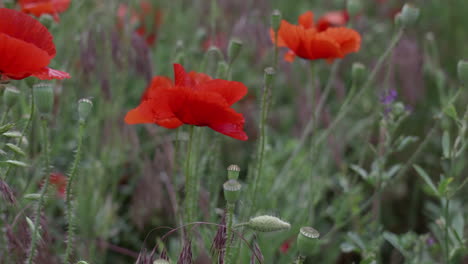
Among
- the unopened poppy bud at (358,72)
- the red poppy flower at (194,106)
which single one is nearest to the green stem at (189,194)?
the red poppy flower at (194,106)

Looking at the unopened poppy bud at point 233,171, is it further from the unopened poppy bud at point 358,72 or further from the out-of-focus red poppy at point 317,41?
the unopened poppy bud at point 358,72

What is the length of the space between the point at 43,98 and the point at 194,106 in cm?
25

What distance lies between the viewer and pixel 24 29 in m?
0.98

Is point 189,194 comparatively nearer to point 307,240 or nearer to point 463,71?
point 307,240

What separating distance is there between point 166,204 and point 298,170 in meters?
0.47

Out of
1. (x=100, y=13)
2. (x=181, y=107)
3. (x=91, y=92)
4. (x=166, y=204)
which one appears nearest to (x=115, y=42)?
(x=100, y=13)

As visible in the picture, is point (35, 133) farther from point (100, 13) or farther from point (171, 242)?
point (171, 242)

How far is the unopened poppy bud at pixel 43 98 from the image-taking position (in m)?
0.91

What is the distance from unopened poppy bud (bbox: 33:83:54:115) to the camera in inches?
35.9

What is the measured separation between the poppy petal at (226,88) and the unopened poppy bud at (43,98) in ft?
0.83

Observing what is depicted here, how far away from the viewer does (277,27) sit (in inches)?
48.7

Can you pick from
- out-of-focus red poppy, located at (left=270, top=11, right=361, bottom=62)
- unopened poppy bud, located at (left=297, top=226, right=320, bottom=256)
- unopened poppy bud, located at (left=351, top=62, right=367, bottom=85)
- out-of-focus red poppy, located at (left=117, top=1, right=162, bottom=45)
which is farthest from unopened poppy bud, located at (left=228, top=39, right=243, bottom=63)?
out-of-focus red poppy, located at (left=117, top=1, right=162, bottom=45)

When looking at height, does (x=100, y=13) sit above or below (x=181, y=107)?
above

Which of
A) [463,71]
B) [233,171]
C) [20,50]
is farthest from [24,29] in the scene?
[463,71]
